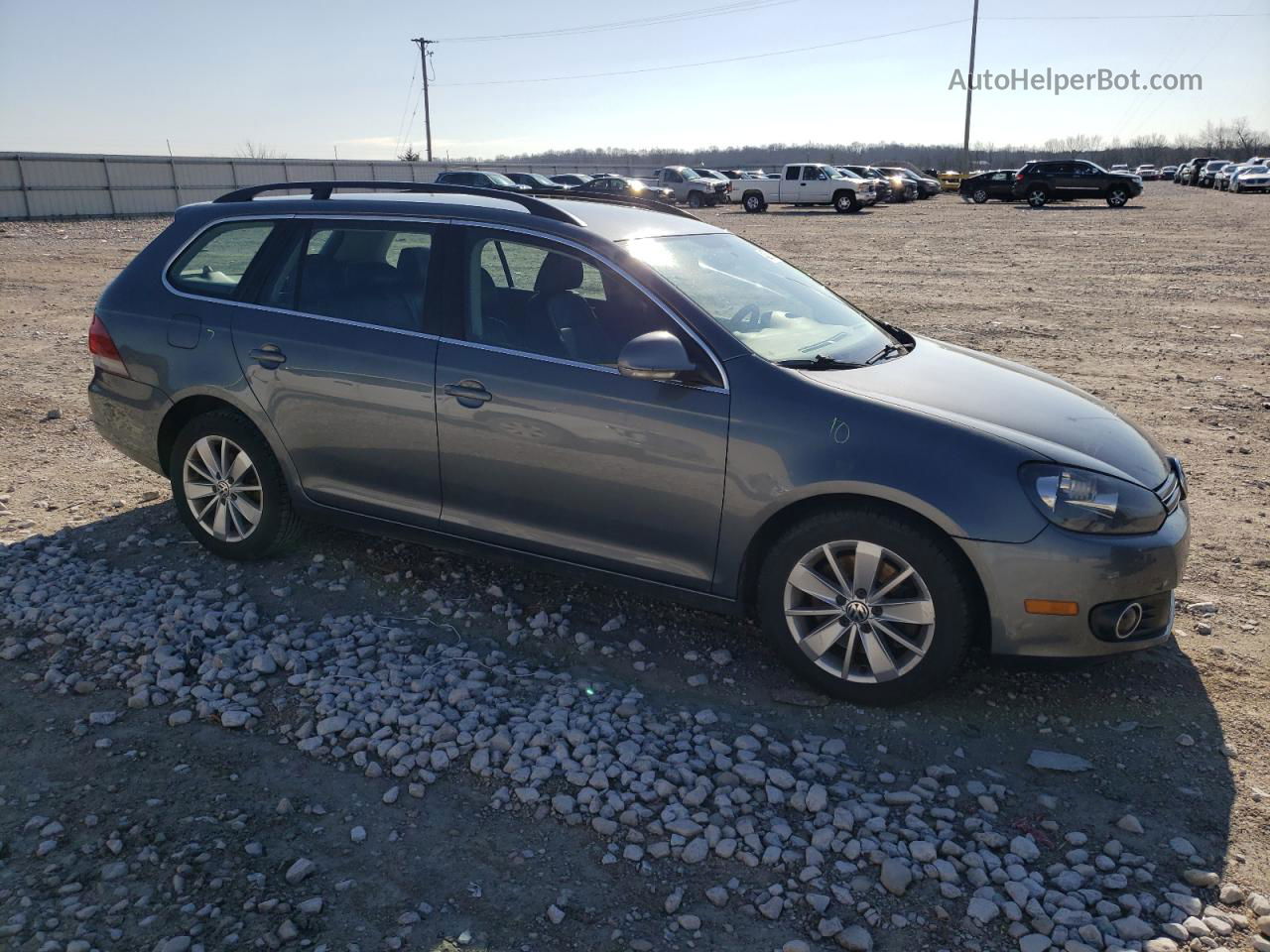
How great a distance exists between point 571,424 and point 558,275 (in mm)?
779

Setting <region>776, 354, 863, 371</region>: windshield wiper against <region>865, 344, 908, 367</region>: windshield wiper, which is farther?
<region>865, 344, 908, 367</region>: windshield wiper

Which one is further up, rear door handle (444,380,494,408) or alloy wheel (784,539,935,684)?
rear door handle (444,380,494,408)

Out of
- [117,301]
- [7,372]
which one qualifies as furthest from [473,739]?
[7,372]

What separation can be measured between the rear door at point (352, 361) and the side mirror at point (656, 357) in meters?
1.00

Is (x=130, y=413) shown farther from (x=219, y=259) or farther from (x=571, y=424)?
(x=571, y=424)

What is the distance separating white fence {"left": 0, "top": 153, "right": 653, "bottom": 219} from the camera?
110ft

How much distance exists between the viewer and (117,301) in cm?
514

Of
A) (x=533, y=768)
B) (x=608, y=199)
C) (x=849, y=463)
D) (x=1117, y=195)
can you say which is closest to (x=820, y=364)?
Result: (x=849, y=463)

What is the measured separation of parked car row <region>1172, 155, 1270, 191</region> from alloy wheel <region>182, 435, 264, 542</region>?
185 ft

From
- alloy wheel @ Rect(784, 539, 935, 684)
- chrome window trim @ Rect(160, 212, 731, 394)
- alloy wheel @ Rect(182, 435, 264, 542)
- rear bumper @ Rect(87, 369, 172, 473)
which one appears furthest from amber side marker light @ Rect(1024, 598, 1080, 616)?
rear bumper @ Rect(87, 369, 172, 473)

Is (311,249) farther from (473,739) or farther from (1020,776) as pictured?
(1020,776)

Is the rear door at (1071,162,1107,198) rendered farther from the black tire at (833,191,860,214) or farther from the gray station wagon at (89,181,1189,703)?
the gray station wagon at (89,181,1189,703)

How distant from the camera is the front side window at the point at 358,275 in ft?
14.8

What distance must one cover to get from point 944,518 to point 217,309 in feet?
11.8
